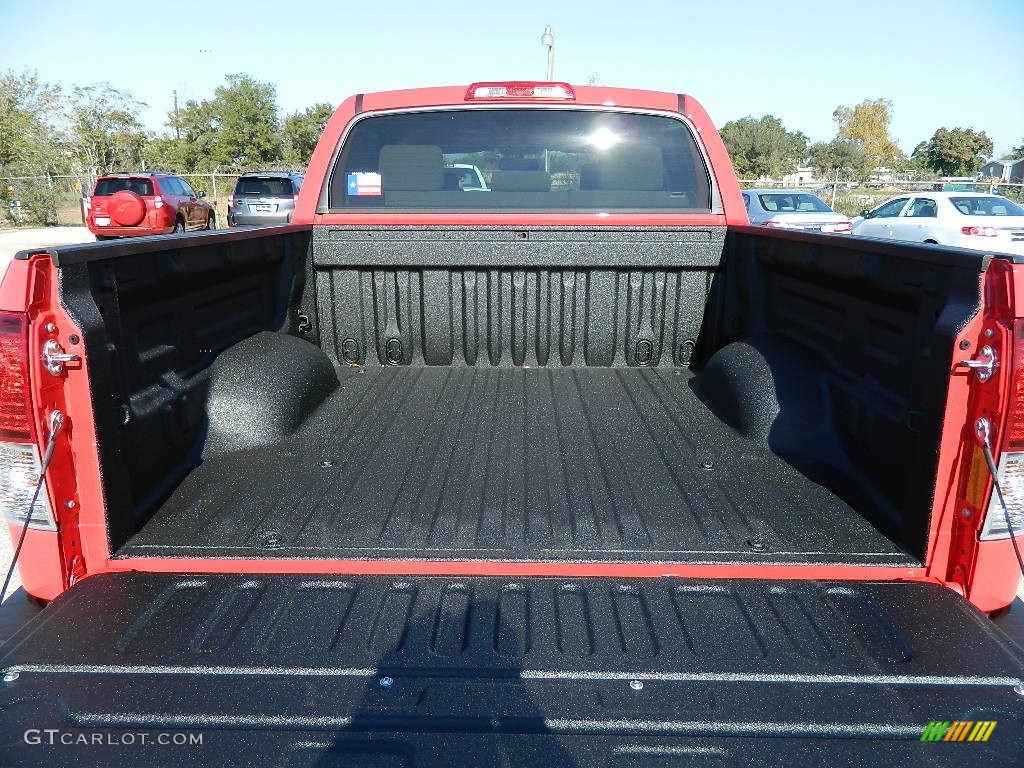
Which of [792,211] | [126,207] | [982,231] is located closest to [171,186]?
[126,207]

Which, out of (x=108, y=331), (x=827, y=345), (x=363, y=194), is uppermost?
(x=363, y=194)

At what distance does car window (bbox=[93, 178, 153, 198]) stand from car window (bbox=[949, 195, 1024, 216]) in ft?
55.6

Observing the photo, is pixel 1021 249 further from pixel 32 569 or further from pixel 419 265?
pixel 32 569

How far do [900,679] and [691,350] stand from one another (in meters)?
2.32

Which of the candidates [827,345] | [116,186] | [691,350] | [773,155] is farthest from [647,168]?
[773,155]

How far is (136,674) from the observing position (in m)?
1.38

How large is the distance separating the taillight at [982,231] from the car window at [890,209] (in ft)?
7.58

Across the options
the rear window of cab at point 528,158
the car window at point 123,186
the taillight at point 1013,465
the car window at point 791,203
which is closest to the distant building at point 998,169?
the car window at point 791,203

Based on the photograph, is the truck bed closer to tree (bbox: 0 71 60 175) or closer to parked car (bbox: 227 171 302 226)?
parked car (bbox: 227 171 302 226)

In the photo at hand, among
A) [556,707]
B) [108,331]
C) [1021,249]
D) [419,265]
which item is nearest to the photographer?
[556,707]

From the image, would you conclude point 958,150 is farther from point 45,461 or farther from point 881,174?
point 45,461

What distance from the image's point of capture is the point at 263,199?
60.0ft

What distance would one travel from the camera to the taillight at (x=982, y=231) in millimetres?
12625

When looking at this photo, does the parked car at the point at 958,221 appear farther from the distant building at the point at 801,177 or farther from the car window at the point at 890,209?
the distant building at the point at 801,177
